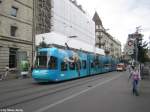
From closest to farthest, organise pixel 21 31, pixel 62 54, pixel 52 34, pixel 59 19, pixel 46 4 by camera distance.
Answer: pixel 62 54 → pixel 21 31 → pixel 52 34 → pixel 46 4 → pixel 59 19

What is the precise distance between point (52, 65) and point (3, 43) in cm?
1285

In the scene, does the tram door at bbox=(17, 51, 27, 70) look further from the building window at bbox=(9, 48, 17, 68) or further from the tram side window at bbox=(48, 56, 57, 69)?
the tram side window at bbox=(48, 56, 57, 69)

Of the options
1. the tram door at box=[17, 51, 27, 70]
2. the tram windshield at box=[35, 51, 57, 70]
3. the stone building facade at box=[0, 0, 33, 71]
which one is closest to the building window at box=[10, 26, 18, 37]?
the stone building facade at box=[0, 0, 33, 71]

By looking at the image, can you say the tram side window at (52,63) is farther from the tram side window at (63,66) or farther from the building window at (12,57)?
the building window at (12,57)

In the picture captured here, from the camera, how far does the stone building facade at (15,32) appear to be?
32.1 metres

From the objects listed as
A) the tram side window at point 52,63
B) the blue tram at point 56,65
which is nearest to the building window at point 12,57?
the blue tram at point 56,65

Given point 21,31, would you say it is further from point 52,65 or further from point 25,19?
point 52,65

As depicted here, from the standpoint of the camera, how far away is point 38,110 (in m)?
9.35

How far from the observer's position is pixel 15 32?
1368 inches

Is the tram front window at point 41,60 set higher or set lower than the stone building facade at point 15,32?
lower

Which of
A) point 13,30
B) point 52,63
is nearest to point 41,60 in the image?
point 52,63

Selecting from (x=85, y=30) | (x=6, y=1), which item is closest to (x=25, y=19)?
(x=6, y=1)

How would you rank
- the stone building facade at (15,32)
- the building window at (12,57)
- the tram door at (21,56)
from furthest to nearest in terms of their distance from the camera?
the tram door at (21,56), the building window at (12,57), the stone building facade at (15,32)

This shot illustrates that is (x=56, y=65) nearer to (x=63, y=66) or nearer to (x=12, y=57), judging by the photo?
(x=63, y=66)
